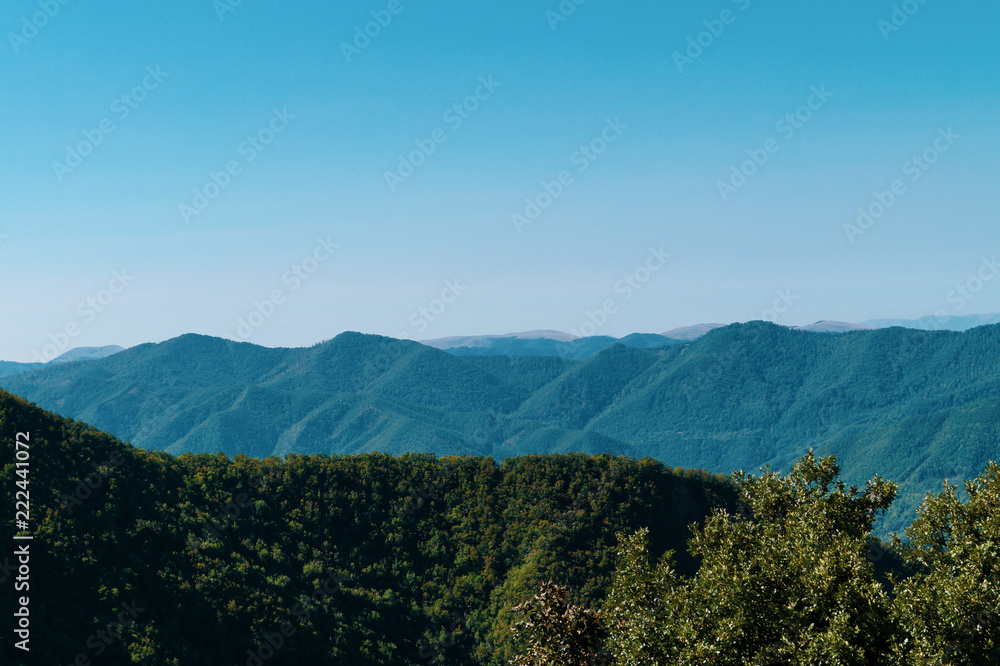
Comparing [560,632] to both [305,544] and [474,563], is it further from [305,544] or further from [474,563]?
[305,544]

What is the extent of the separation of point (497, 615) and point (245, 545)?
2757 cm

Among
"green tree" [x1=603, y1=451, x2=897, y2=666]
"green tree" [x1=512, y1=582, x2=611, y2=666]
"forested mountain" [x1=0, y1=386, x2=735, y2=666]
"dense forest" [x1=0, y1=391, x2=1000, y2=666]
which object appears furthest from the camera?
"forested mountain" [x1=0, y1=386, x2=735, y2=666]

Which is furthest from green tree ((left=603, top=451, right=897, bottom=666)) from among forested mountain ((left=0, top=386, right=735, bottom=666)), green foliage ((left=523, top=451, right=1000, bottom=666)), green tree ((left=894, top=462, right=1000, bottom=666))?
forested mountain ((left=0, top=386, right=735, bottom=666))

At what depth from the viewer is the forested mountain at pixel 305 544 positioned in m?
61.8

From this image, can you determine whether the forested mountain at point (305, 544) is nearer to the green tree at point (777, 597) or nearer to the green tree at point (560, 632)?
the green tree at point (560, 632)

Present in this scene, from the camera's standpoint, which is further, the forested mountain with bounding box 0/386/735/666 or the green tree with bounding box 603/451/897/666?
the forested mountain with bounding box 0/386/735/666

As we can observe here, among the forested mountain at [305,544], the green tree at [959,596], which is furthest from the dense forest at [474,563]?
the forested mountain at [305,544]

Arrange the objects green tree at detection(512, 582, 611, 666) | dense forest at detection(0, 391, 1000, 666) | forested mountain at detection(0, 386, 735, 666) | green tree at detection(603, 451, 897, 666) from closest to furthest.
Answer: green tree at detection(603, 451, 897, 666), dense forest at detection(0, 391, 1000, 666), green tree at detection(512, 582, 611, 666), forested mountain at detection(0, 386, 735, 666)

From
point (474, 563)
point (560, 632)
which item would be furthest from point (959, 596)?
point (474, 563)

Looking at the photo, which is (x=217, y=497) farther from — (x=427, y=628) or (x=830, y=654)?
(x=830, y=654)

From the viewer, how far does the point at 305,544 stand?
277 feet

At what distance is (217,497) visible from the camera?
281ft

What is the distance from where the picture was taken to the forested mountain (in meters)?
61.8

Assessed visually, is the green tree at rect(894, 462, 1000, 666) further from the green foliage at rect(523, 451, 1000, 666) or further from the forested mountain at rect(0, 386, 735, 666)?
the forested mountain at rect(0, 386, 735, 666)
